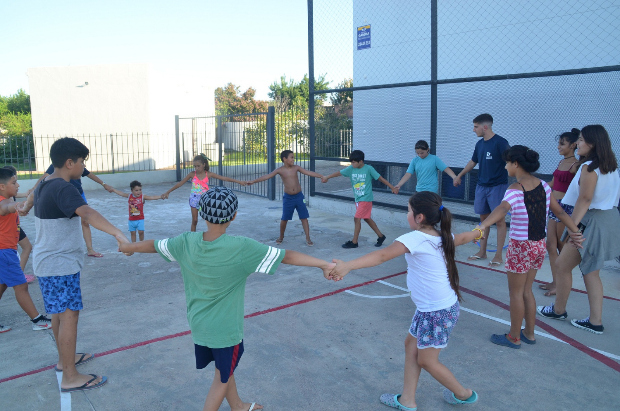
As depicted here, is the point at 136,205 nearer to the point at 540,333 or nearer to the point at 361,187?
the point at 361,187

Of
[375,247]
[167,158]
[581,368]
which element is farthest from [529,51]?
[167,158]

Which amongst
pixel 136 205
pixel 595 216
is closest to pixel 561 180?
pixel 595 216

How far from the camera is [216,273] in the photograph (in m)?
2.62

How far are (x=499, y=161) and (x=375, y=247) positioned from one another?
2.33m

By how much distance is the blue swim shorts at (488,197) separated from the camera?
6.67 metres

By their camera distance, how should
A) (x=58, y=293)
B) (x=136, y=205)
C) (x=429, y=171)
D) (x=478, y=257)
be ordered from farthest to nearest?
(x=136, y=205), (x=429, y=171), (x=478, y=257), (x=58, y=293)

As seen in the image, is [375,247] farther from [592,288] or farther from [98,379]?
[98,379]

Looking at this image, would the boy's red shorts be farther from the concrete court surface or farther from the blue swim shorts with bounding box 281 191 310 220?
the concrete court surface

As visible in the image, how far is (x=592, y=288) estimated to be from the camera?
14.5ft

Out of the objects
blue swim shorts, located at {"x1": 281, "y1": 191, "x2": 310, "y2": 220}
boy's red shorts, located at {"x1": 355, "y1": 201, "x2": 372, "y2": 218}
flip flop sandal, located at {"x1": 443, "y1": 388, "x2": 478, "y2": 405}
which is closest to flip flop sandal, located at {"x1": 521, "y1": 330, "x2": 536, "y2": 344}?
flip flop sandal, located at {"x1": 443, "y1": 388, "x2": 478, "y2": 405}

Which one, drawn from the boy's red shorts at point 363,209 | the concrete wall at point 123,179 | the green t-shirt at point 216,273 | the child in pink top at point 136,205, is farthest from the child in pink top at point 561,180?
the concrete wall at point 123,179

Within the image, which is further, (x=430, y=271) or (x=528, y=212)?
(x=528, y=212)

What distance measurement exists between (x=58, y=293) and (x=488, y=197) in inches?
217

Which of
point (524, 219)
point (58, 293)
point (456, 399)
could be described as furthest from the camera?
point (524, 219)
